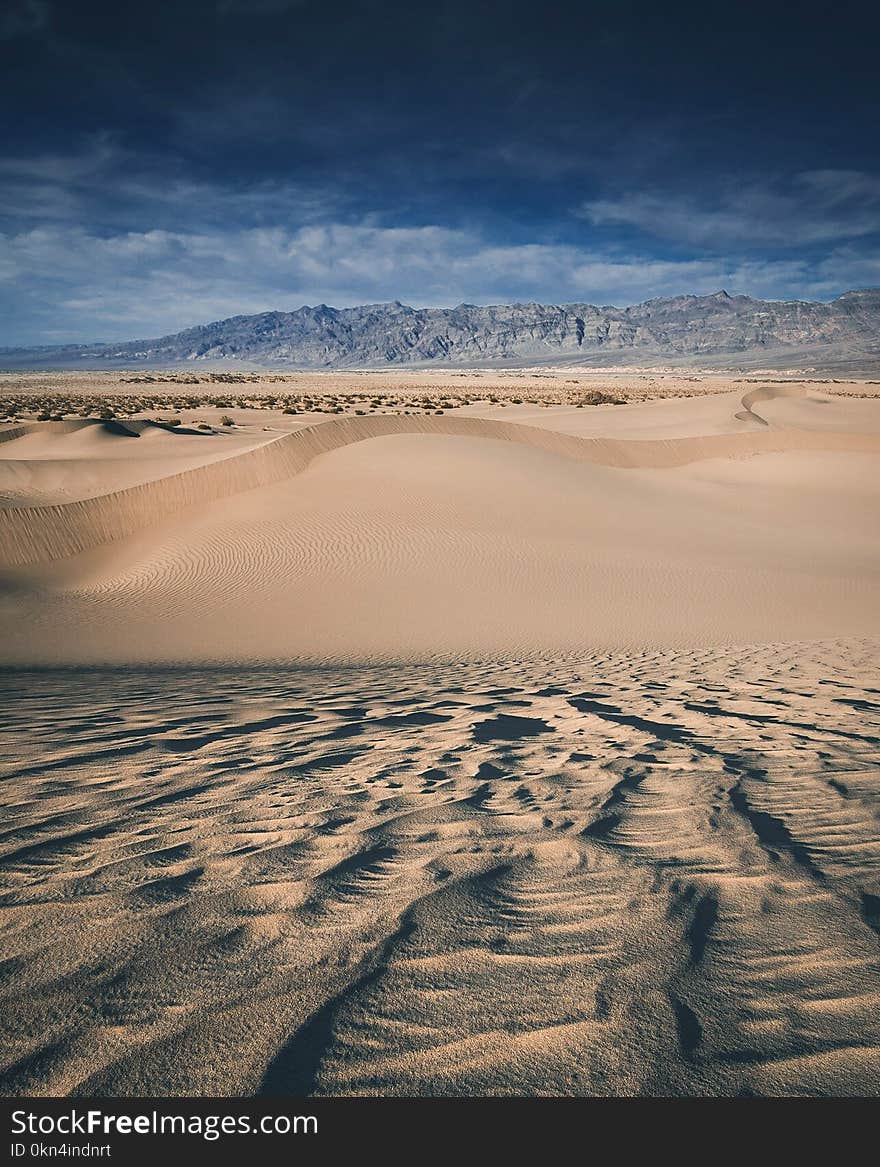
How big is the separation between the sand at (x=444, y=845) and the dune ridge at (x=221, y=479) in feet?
11.6

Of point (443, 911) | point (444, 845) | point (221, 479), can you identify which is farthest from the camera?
point (221, 479)

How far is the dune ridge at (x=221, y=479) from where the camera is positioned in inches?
510

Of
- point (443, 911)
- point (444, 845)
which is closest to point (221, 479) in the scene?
point (444, 845)

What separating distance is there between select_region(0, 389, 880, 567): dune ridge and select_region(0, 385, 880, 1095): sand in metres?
3.52

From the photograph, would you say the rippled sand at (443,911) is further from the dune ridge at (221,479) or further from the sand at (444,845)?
the dune ridge at (221,479)

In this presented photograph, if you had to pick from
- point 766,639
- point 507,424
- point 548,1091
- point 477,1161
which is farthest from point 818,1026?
point 507,424

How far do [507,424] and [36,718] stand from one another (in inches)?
Answer: 749

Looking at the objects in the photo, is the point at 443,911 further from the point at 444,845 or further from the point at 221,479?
the point at 221,479

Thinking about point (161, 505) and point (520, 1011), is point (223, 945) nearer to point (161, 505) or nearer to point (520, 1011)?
point (520, 1011)

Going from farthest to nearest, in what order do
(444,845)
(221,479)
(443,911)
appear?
(221,479) < (444,845) < (443,911)

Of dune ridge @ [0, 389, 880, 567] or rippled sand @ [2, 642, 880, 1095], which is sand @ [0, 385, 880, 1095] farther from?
dune ridge @ [0, 389, 880, 567]

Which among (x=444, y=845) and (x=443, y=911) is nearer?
(x=443, y=911)

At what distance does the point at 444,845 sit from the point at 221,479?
44.0 feet

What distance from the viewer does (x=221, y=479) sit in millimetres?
14797
